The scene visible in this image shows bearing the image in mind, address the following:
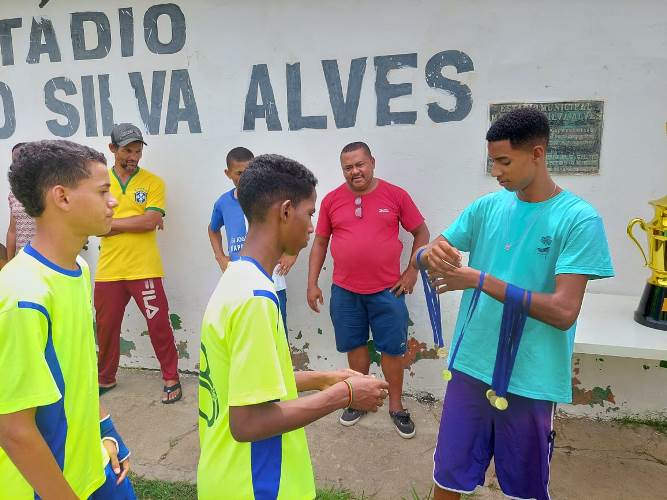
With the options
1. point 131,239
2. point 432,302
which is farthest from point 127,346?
point 432,302

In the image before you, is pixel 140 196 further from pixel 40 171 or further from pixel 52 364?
pixel 52 364

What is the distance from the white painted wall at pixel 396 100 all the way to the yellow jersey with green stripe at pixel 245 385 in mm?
2448

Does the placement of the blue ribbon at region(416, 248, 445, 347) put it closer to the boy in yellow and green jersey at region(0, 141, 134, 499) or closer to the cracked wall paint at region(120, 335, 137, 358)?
the boy in yellow and green jersey at region(0, 141, 134, 499)

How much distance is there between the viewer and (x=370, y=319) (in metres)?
3.45

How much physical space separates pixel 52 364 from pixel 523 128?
1771 millimetres

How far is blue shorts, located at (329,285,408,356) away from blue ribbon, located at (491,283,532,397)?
139 centimetres

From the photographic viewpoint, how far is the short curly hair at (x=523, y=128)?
189cm

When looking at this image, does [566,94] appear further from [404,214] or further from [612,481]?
[612,481]

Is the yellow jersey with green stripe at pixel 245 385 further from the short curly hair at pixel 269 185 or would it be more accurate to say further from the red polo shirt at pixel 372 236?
the red polo shirt at pixel 372 236

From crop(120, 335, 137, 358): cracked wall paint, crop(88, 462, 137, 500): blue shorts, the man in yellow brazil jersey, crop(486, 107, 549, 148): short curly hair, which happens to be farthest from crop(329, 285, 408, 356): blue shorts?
crop(120, 335, 137, 358): cracked wall paint

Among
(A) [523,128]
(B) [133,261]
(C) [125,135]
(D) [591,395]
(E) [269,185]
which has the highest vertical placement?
(C) [125,135]

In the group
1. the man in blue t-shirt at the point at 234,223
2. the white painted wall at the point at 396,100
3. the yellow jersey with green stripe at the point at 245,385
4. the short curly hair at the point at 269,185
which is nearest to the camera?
the yellow jersey with green stripe at the point at 245,385

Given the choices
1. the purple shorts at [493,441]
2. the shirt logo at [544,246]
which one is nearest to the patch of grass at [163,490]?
Answer: the purple shorts at [493,441]

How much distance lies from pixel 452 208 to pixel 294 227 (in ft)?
7.63
